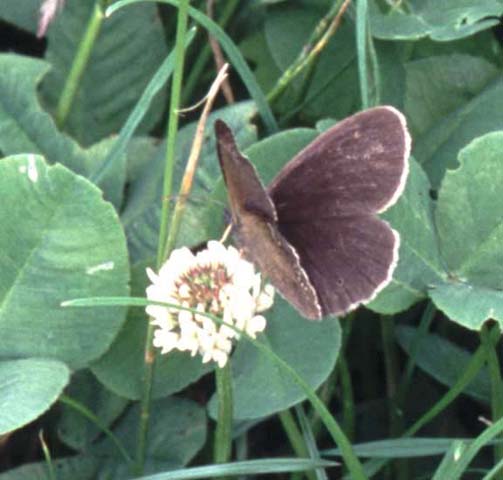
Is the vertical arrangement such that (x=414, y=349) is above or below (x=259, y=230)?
below

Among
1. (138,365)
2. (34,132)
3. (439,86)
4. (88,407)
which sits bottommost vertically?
(88,407)

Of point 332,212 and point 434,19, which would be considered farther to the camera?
point 434,19

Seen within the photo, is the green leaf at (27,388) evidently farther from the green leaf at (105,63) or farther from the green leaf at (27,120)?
the green leaf at (105,63)

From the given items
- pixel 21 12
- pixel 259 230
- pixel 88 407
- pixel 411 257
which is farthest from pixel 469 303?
pixel 21 12

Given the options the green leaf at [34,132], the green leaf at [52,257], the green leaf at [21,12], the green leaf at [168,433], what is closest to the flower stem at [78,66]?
the green leaf at [34,132]

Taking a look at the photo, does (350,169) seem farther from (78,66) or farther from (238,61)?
(78,66)

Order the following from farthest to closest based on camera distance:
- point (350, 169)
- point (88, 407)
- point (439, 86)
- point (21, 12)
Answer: point (21, 12) < point (439, 86) < point (88, 407) < point (350, 169)

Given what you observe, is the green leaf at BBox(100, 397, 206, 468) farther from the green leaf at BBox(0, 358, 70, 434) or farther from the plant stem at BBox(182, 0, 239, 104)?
the plant stem at BBox(182, 0, 239, 104)

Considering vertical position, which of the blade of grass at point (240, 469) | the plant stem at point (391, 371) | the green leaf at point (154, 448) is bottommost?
the green leaf at point (154, 448)

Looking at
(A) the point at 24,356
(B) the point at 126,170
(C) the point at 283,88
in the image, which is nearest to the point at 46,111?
(B) the point at 126,170
